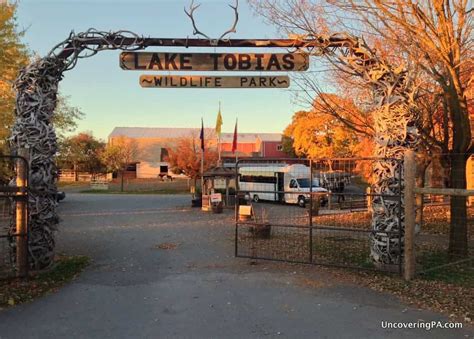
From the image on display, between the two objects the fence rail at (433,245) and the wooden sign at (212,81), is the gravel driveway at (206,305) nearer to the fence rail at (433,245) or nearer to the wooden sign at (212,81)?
the fence rail at (433,245)

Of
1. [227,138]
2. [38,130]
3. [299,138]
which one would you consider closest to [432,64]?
[38,130]

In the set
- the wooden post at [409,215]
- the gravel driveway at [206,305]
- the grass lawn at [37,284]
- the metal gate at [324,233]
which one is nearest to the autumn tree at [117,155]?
the metal gate at [324,233]

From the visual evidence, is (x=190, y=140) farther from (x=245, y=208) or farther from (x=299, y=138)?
(x=245, y=208)

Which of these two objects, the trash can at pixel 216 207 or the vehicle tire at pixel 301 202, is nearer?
the trash can at pixel 216 207

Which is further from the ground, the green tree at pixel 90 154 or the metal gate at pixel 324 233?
the green tree at pixel 90 154

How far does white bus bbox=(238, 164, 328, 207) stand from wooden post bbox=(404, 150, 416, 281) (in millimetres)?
19791

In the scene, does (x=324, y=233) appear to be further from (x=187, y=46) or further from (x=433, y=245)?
(x=187, y=46)

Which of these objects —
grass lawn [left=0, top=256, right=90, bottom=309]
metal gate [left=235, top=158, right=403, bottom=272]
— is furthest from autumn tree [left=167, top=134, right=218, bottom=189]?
grass lawn [left=0, top=256, right=90, bottom=309]

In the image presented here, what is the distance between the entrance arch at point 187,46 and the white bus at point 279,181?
62.6ft

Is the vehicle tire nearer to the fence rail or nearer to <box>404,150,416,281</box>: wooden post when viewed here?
the fence rail

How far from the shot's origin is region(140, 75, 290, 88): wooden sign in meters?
9.12

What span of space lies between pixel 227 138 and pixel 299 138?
34905 mm

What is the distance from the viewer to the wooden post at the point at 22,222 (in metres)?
7.71

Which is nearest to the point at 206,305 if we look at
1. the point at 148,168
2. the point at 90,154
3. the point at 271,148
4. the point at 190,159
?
the point at 190,159
